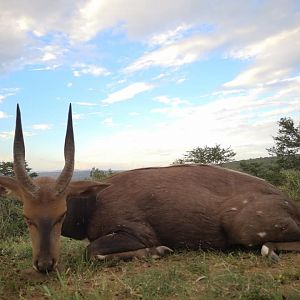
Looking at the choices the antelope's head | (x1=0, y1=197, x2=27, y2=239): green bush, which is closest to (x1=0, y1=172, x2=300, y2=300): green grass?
the antelope's head

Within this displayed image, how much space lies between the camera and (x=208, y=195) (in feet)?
21.0

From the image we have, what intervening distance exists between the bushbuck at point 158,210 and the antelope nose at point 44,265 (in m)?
0.35

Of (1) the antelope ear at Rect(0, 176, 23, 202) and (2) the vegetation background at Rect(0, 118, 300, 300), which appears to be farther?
(1) the antelope ear at Rect(0, 176, 23, 202)

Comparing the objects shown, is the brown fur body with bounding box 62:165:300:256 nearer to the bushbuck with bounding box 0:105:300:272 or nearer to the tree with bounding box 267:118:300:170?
the bushbuck with bounding box 0:105:300:272

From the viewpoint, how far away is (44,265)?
501 centimetres

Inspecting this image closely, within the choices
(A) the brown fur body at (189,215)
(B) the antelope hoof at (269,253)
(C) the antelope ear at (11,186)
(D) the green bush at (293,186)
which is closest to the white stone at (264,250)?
(B) the antelope hoof at (269,253)

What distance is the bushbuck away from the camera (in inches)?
225

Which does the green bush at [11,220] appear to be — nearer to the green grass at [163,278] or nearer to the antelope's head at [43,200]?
the green grass at [163,278]

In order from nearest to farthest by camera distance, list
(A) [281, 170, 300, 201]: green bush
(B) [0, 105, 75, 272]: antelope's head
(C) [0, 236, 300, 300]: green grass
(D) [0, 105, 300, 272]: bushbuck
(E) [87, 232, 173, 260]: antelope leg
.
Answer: (C) [0, 236, 300, 300]: green grass → (B) [0, 105, 75, 272]: antelope's head → (D) [0, 105, 300, 272]: bushbuck → (E) [87, 232, 173, 260]: antelope leg → (A) [281, 170, 300, 201]: green bush

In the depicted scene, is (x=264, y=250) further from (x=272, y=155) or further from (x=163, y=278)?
(x=272, y=155)

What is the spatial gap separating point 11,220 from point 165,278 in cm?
758

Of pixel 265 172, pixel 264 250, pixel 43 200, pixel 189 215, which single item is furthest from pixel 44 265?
pixel 265 172

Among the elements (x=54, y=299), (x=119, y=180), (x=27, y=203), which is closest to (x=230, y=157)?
(x=119, y=180)

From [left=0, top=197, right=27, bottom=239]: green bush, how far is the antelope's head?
5.07 m
